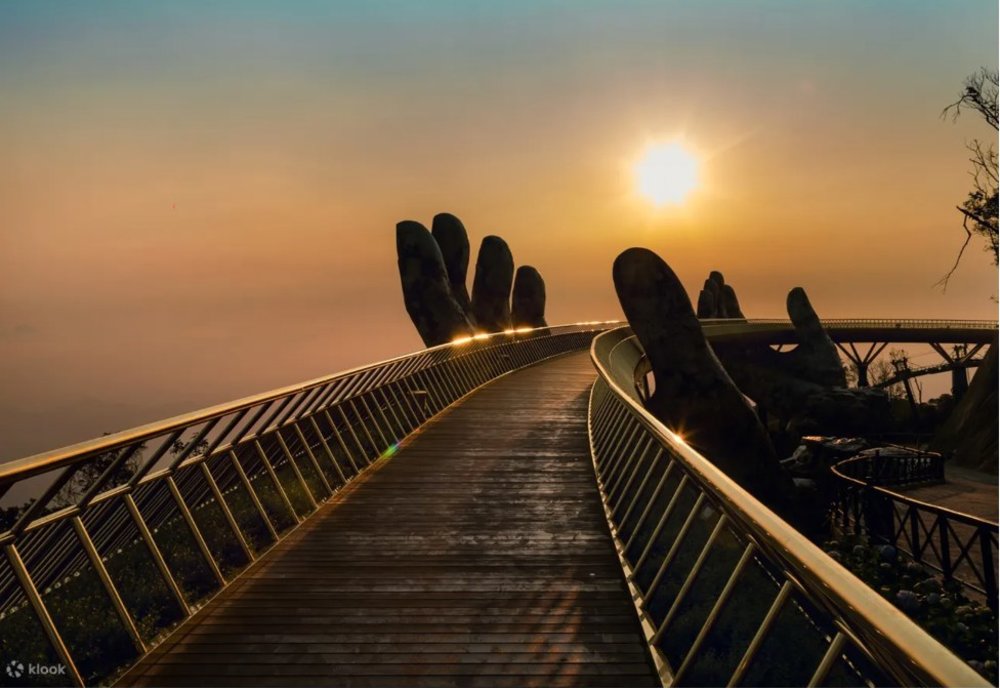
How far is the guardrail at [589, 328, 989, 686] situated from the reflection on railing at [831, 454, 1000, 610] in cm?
859

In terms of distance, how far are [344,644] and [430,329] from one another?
920 inches

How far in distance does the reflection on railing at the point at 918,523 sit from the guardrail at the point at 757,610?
28.2 ft

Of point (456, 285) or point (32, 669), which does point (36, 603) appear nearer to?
point (32, 669)

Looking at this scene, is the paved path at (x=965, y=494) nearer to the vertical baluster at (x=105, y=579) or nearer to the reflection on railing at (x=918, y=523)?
the reflection on railing at (x=918, y=523)

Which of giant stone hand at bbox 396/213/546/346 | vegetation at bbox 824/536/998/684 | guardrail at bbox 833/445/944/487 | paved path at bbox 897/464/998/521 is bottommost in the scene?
paved path at bbox 897/464/998/521

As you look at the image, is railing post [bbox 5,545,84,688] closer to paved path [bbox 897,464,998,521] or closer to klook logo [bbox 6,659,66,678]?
klook logo [bbox 6,659,66,678]

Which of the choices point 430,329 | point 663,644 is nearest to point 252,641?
point 663,644

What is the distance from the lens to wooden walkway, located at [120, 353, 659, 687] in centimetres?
469

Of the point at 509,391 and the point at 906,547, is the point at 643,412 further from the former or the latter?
the point at 906,547

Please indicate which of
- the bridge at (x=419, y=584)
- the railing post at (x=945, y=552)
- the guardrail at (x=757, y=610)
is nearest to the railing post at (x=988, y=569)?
the railing post at (x=945, y=552)

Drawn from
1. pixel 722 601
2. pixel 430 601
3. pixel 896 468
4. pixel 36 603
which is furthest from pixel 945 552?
pixel 36 603

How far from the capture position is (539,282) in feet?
134

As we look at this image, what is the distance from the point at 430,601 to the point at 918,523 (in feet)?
65.6

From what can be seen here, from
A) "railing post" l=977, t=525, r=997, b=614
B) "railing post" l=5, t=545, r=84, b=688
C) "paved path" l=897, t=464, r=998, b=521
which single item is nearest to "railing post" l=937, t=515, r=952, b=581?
"railing post" l=977, t=525, r=997, b=614
